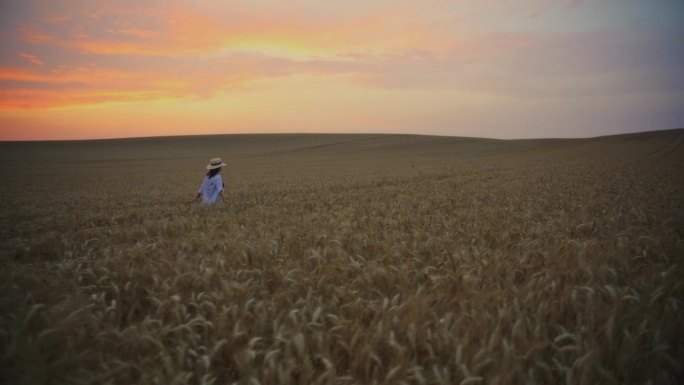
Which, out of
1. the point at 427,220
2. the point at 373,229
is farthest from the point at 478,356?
the point at 427,220

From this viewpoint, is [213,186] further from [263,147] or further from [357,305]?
[263,147]

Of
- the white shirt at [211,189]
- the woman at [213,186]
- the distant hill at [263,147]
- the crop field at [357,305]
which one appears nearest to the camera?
the crop field at [357,305]

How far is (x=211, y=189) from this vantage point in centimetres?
1199

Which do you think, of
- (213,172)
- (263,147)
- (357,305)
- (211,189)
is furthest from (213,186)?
(263,147)

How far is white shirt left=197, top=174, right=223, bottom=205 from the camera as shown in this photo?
38.8 feet

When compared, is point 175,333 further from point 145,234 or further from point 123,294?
point 145,234

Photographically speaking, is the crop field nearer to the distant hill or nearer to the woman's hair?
the woman's hair

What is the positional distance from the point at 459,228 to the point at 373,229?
1573 millimetres

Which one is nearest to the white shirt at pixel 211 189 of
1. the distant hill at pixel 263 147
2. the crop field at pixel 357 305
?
the crop field at pixel 357 305

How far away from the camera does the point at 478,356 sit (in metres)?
2.42

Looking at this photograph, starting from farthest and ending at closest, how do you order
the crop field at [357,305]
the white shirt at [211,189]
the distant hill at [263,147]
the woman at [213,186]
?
the distant hill at [263,147] < the white shirt at [211,189] < the woman at [213,186] < the crop field at [357,305]

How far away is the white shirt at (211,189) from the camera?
465 inches

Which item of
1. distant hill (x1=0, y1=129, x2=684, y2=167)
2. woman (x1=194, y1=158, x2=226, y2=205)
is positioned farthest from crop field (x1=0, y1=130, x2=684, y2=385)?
distant hill (x1=0, y1=129, x2=684, y2=167)

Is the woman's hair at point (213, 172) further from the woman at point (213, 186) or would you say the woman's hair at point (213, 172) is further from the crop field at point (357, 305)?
the crop field at point (357, 305)
